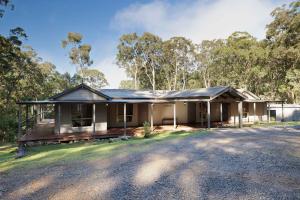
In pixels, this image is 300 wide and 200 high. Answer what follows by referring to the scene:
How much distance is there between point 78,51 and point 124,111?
29723mm

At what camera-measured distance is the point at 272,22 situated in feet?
105

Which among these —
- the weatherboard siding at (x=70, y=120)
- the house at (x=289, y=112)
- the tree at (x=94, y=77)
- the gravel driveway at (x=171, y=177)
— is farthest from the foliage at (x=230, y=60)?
the gravel driveway at (x=171, y=177)

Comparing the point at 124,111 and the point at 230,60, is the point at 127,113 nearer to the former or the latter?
the point at 124,111

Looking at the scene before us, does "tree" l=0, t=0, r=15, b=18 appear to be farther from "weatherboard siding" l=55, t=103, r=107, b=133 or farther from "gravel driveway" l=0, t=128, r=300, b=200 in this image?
"gravel driveway" l=0, t=128, r=300, b=200

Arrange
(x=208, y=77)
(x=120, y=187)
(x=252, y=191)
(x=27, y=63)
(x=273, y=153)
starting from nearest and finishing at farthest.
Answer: (x=252, y=191) → (x=120, y=187) → (x=273, y=153) → (x=27, y=63) → (x=208, y=77)

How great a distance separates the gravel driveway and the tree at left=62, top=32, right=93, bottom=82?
36.6 m

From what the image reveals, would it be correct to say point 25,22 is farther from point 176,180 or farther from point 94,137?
point 176,180

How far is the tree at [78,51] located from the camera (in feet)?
137

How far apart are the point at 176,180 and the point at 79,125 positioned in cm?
1266

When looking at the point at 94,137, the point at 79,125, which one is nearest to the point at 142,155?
the point at 94,137

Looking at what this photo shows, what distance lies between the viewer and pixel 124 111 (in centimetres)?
1700

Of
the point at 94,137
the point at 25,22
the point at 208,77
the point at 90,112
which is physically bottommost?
the point at 94,137

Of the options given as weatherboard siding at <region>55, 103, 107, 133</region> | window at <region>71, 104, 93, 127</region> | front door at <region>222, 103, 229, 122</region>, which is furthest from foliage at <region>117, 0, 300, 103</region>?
window at <region>71, 104, 93, 127</region>

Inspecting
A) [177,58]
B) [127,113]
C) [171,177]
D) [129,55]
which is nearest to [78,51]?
[129,55]
